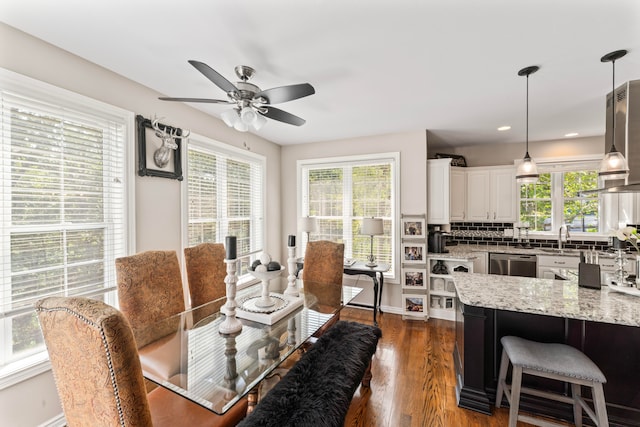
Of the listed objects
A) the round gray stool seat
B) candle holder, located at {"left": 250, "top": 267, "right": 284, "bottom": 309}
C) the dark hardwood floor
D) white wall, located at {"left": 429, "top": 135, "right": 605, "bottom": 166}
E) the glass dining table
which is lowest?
the dark hardwood floor

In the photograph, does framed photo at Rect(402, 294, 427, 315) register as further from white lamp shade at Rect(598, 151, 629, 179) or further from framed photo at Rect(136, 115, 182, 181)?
framed photo at Rect(136, 115, 182, 181)

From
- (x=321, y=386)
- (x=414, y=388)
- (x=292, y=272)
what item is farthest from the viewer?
(x=292, y=272)

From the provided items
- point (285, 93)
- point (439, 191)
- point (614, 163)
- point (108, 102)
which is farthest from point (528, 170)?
point (108, 102)

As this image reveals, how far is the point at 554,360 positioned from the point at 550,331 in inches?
18.7

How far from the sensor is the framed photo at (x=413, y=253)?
3.76m

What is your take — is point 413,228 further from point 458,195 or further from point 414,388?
point 414,388

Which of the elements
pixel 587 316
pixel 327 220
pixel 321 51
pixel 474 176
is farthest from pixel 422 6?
pixel 474 176

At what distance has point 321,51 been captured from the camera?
1.91 metres

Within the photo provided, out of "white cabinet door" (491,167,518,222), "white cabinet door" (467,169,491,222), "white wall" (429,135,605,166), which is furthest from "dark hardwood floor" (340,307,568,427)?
"white wall" (429,135,605,166)

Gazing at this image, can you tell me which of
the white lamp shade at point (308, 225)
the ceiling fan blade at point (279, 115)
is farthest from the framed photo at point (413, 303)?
the ceiling fan blade at point (279, 115)

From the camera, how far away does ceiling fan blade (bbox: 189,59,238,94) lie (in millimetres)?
1474

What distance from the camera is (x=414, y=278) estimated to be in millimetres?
3779

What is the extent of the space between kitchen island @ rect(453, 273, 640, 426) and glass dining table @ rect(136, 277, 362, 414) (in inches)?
44.3

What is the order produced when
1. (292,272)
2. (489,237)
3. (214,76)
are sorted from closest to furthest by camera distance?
1. (214,76)
2. (292,272)
3. (489,237)
